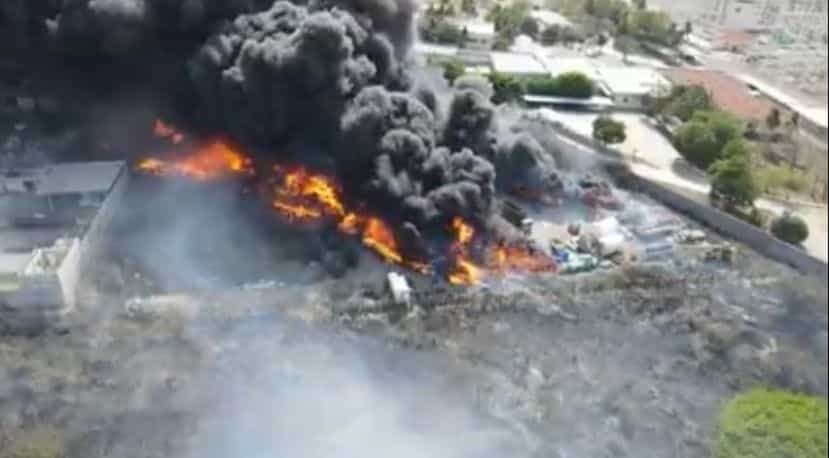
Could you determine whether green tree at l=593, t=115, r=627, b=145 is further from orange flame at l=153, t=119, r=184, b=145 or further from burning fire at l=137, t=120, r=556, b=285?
orange flame at l=153, t=119, r=184, b=145

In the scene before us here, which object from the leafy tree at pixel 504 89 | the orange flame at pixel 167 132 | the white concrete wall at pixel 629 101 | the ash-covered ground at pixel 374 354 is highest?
the leafy tree at pixel 504 89

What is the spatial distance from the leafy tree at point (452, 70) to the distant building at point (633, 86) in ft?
15.7

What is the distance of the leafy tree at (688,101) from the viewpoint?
87.2 ft

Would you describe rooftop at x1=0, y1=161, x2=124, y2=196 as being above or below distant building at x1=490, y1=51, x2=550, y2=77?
below

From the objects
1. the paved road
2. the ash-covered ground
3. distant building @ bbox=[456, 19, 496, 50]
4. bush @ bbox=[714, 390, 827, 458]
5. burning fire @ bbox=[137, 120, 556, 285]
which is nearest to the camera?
bush @ bbox=[714, 390, 827, 458]

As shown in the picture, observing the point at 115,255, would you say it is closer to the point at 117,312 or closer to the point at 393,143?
the point at 117,312

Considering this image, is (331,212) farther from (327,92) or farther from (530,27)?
(530,27)

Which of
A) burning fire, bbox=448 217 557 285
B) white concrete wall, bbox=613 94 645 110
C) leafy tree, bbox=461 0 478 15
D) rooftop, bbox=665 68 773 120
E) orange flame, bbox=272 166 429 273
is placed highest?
leafy tree, bbox=461 0 478 15

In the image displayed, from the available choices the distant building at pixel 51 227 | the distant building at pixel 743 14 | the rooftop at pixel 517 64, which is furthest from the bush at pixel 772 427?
the rooftop at pixel 517 64

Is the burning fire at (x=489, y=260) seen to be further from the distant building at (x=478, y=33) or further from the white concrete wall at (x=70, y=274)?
the distant building at (x=478, y=33)

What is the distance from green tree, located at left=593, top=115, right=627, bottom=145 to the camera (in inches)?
1050

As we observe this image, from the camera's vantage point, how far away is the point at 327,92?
2202cm

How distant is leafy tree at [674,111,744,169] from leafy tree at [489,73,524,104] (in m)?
5.35

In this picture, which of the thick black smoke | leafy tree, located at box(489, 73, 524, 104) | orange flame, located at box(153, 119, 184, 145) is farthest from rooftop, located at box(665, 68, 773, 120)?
orange flame, located at box(153, 119, 184, 145)
